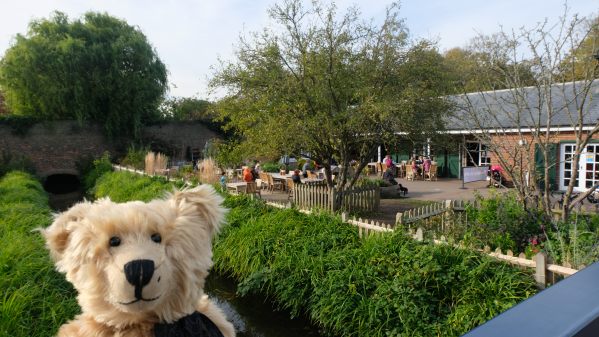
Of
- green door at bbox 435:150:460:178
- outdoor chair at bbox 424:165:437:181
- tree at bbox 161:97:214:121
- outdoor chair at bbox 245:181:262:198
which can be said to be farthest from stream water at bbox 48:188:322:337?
tree at bbox 161:97:214:121

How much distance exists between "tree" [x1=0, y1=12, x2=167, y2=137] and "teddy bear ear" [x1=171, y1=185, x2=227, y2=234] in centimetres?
2333

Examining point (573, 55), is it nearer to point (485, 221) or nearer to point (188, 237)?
point (485, 221)

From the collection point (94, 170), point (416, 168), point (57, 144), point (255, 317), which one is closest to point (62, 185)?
point (57, 144)

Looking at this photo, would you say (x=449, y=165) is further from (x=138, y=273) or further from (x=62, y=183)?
(x=62, y=183)

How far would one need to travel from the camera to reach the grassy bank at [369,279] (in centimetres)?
434

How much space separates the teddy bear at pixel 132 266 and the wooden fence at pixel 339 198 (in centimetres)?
810

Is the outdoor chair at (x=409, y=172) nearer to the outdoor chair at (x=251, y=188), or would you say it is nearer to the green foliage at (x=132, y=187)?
the outdoor chair at (x=251, y=188)

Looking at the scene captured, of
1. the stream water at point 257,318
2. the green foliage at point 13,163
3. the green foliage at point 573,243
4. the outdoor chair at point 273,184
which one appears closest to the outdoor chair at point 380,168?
the outdoor chair at point 273,184

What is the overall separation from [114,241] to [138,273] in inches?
6.6

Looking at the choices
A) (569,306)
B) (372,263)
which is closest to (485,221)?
(372,263)

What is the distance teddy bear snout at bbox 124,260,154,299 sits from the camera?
4.00 feet

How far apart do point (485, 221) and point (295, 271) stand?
9.90 ft

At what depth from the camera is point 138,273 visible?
4.00 feet

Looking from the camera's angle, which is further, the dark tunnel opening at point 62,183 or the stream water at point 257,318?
the dark tunnel opening at point 62,183
